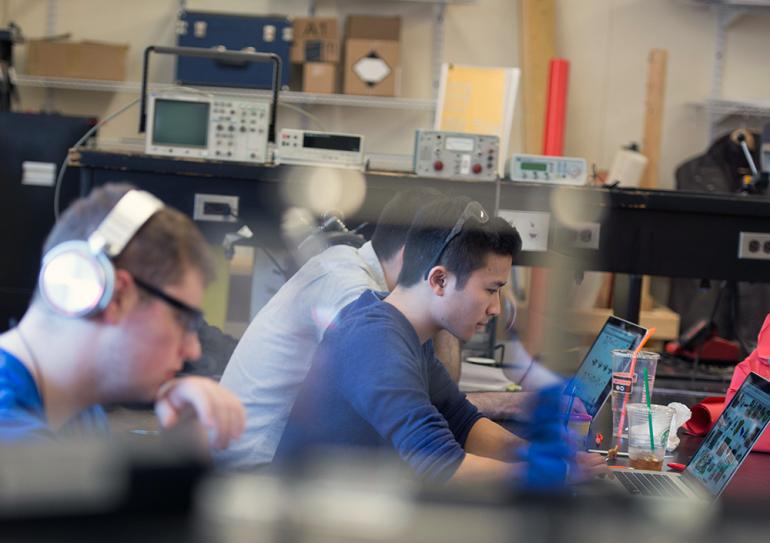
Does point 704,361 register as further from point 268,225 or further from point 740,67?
point 740,67

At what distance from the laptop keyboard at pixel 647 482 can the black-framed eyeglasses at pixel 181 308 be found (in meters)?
0.88

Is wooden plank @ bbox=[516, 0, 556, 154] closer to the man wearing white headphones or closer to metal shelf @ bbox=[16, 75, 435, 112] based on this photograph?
metal shelf @ bbox=[16, 75, 435, 112]

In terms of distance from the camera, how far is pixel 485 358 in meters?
2.46

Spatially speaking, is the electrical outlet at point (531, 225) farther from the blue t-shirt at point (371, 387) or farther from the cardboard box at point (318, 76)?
the cardboard box at point (318, 76)

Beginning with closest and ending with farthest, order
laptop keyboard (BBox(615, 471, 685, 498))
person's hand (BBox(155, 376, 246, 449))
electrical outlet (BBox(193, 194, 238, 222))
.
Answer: person's hand (BBox(155, 376, 246, 449)) → laptop keyboard (BBox(615, 471, 685, 498)) → electrical outlet (BBox(193, 194, 238, 222))

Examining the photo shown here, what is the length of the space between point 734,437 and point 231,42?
326 cm

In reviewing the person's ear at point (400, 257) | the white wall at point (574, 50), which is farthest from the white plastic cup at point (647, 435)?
the white wall at point (574, 50)

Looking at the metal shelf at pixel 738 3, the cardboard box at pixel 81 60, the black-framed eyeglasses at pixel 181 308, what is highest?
the metal shelf at pixel 738 3

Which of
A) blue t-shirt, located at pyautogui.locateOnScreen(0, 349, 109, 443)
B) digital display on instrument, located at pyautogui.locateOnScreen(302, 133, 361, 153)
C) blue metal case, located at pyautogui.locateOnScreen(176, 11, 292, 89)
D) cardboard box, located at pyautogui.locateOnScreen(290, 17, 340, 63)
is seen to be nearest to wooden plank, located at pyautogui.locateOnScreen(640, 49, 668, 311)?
cardboard box, located at pyautogui.locateOnScreen(290, 17, 340, 63)

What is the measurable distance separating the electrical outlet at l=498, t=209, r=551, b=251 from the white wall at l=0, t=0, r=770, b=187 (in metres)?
2.07

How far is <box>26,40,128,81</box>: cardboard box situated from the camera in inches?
176

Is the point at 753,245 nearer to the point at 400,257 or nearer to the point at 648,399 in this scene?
the point at 648,399

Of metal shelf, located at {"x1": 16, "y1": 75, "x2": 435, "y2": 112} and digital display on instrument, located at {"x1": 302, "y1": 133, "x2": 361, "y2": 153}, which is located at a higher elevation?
metal shelf, located at {"x1": 16, "y1": 75, "x2": 435, "y2": 112}

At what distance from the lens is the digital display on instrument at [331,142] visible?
2.83 metres
